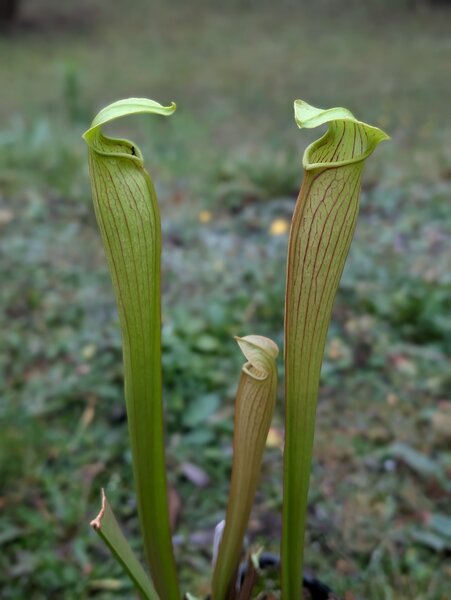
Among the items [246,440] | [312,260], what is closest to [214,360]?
[246,440]

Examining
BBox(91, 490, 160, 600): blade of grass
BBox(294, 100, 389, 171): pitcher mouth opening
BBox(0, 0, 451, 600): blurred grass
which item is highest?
BBox(294, 100, 389, 171): pitcher mouth opening

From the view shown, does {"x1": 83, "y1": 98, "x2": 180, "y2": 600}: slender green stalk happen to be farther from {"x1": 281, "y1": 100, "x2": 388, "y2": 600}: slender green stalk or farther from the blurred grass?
the blurred grass

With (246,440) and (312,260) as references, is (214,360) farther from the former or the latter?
(312,260)

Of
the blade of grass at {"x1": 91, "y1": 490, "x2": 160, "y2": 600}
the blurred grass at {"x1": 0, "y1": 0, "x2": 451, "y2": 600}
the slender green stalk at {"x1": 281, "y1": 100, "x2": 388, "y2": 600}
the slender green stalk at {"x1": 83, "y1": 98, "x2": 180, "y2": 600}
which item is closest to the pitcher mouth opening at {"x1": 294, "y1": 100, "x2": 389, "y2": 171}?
the slender green stalk at {"x1": 281, "y1": 100, "x2": 388, "y2": 600}

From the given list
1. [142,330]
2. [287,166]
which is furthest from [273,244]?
[142,330]

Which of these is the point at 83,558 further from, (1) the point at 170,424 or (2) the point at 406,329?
(2) the point at 406,329

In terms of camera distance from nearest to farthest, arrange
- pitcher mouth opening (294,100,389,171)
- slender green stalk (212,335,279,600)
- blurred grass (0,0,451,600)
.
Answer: pitcher mouth opening (294,100,389,171) < slender green stalk (212,335,279,600) < blurred grass (0,0,451,600)
